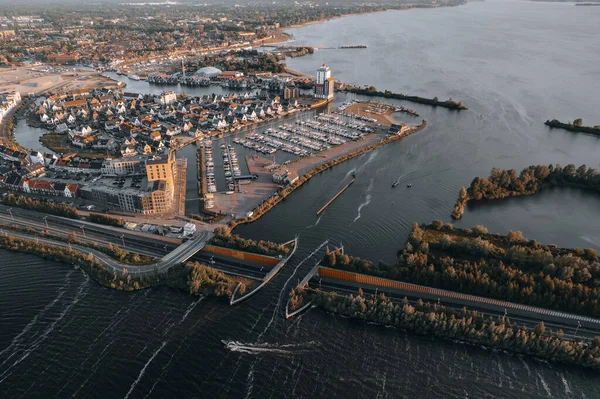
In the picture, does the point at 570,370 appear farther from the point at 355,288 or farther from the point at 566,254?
the point at 355,288

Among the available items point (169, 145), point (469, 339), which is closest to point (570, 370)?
point (469, 339)

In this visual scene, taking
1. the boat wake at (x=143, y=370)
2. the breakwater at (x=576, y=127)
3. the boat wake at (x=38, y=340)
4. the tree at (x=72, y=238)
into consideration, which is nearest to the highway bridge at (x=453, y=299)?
the boat wake at (x=143, y=370)

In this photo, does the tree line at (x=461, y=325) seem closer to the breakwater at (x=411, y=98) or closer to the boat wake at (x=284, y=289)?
the boat wake at (x=284, y=289)

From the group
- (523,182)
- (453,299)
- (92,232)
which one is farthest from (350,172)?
(92,232)

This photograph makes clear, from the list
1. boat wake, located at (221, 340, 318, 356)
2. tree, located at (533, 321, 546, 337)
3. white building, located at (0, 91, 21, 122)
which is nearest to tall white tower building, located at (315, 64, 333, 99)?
white building, located at (0, 91, 21, 122)

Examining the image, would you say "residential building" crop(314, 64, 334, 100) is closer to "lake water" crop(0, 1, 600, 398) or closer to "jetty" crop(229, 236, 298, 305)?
"lake water" crop(0, 1, 600, 398)

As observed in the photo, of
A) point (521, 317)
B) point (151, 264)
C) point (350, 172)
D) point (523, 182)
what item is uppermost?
Answer: point (523, 182)

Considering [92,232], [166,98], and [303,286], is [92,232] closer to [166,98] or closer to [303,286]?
[303,286]
